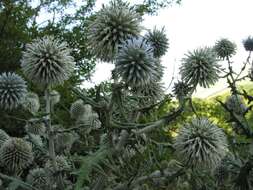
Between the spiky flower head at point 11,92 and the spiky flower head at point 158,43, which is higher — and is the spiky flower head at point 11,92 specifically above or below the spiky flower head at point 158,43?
below

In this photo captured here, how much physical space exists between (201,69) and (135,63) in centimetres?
62

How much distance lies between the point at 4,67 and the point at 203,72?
232 inches

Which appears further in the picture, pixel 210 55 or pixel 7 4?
pixel 7 4

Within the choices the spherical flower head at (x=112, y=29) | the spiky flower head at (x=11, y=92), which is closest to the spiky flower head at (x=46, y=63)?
the spiky flower head at (x=11, y=92)

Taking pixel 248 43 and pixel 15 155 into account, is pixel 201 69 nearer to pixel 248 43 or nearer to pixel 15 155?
pixel 15 155

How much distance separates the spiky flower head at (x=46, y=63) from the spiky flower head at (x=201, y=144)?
3.18 ft

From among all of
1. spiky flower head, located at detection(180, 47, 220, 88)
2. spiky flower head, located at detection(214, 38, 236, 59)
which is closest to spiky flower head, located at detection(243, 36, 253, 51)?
spiky flower head, located at detection(214, 38, 236, 59)

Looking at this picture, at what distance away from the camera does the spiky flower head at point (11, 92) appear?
2.99m

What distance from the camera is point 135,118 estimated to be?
2.12 metres

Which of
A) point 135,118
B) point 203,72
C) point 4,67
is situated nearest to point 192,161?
point 135,118

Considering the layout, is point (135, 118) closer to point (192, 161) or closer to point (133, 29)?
point (192, 161)

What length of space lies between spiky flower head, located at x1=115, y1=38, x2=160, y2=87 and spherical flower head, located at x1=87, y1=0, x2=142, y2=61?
0.12 meters

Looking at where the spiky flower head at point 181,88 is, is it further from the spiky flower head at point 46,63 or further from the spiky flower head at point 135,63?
the spiky flower head at point 46,63

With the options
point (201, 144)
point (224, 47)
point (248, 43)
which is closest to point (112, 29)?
point (201, 144)
